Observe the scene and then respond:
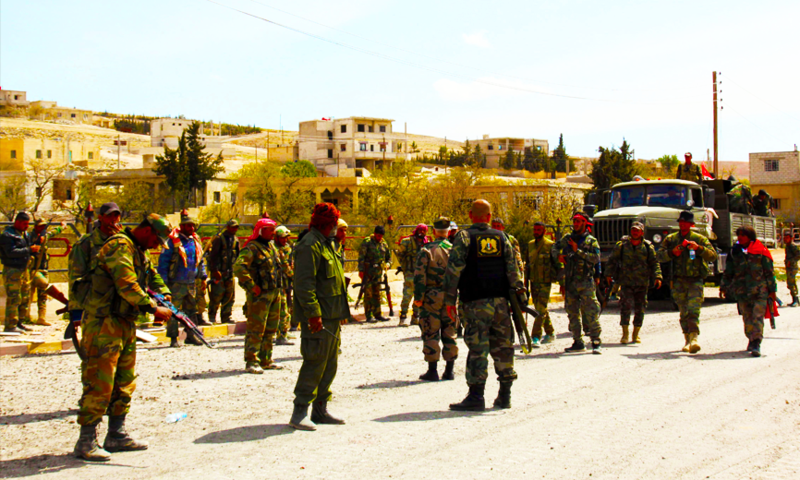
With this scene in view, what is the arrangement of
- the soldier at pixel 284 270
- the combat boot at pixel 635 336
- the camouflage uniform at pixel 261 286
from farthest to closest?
the combat boot at pixel 635 336 < the soldier at pixel 284 270 < the camouflage uniform at pixel 261 286

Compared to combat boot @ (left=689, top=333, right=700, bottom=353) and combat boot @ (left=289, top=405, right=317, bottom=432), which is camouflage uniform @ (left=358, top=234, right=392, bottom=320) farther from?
combat boot @ (left=289, top=405, right=317, bottom=432)

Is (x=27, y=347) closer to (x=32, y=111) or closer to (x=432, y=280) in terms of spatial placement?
(x=432, y=280)

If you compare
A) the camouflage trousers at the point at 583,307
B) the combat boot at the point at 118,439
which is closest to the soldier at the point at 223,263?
the camouflage trousers at the point at 583,307

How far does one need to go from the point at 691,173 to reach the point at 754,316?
11126mm

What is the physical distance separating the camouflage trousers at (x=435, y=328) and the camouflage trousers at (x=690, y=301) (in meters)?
4.07

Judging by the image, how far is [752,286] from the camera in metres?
10.4

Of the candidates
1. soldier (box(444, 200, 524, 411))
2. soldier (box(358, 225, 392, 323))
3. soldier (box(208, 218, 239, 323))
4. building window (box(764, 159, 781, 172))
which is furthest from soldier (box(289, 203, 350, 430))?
building window (box(764, 159, 781, 172))

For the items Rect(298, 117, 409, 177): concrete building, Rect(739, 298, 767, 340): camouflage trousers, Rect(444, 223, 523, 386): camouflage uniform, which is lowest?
Rect(739, 298, 767, 340): camouflage trousers

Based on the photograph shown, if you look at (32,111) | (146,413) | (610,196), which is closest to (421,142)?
(32,111)

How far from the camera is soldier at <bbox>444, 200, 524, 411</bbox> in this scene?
6855 millimetres

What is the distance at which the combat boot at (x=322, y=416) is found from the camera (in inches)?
255

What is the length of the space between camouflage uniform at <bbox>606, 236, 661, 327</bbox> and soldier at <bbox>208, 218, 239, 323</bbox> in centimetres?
659

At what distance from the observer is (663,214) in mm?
17578

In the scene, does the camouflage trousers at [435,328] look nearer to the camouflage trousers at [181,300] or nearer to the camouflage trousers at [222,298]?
the camouflage trousers at [181,300]
